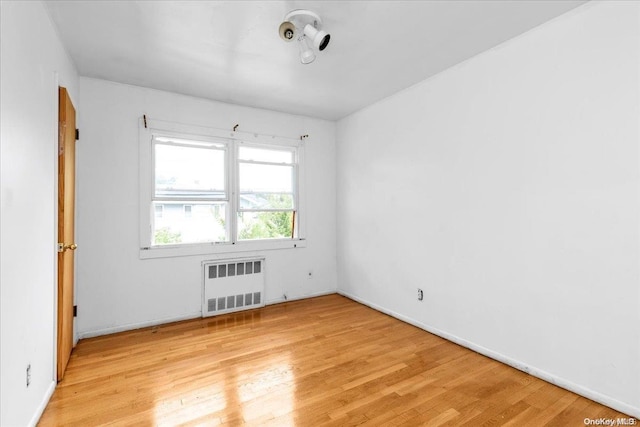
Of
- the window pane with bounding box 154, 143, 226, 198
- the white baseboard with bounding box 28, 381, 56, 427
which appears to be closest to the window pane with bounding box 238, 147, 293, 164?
the window pane with bounding box 154, 143, 226, 198

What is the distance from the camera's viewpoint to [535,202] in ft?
7.89

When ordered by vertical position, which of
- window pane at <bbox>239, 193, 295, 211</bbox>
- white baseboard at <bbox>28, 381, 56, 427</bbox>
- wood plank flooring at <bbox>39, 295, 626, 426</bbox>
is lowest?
wood plank flooring at <bbox>39, 295, 626, 426</bbox>

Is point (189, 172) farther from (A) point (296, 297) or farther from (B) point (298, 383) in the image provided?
(B) point (298, 383)

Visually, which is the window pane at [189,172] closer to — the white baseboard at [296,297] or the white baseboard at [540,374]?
the white baseboard at [296,297]

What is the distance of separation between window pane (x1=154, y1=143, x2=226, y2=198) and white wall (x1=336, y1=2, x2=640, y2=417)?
90.5 inches

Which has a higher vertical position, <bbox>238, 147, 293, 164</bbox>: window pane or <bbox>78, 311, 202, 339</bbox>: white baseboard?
<bbox>238, 147, 293, 164</bbox>: window pane

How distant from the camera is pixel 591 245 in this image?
211 centimetres

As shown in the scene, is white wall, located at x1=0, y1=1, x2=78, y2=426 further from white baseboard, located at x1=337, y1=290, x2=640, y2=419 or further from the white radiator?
white baseboard, located at x1=337, y1=290, x2=640, y2=419

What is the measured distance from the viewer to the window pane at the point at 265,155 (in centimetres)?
416

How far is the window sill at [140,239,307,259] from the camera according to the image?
11.6 ft

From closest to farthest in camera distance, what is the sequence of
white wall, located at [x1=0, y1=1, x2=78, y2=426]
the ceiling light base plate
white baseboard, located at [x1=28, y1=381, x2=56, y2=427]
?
white wall, located at [x1=0, y1=1, x2=78, y2=426]
white baseboard, located at [x1=28, y1=381, x2=56, y2=427]
the ceiling light base plate

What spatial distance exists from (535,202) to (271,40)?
2520mm

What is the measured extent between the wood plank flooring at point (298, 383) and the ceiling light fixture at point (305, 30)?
245 cm

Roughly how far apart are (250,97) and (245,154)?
0.75 metres
